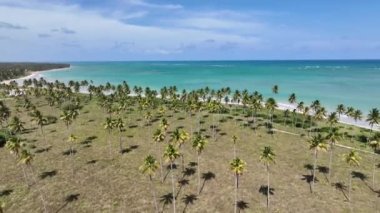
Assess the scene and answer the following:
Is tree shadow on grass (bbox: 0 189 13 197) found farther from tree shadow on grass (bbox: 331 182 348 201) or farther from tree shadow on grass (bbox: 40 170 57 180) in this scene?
tree shadow on grass (bbox: 331 182 348 201)

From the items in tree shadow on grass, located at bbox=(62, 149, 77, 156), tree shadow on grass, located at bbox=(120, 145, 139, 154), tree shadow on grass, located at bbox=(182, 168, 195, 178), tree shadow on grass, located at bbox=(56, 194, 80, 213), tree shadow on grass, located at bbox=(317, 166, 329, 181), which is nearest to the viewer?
tree shadow on grass, located at bbox=(56, 194, 80, 213)

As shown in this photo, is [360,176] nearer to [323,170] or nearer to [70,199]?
[323,170]

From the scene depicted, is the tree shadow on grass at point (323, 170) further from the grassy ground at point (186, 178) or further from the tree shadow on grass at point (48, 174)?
the tree shadow on grass at point (48, 174)

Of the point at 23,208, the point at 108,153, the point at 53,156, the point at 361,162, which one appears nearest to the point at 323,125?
the point at 361,162

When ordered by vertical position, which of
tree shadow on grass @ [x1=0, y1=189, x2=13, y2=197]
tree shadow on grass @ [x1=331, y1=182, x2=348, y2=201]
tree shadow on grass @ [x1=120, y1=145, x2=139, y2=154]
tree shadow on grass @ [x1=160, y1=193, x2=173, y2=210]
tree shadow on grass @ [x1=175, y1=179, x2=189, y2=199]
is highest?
tree shadow on grass @ [x1=120, y1=145, x2=139, y2=154]

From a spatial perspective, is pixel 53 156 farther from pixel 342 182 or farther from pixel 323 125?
pixel 323 125

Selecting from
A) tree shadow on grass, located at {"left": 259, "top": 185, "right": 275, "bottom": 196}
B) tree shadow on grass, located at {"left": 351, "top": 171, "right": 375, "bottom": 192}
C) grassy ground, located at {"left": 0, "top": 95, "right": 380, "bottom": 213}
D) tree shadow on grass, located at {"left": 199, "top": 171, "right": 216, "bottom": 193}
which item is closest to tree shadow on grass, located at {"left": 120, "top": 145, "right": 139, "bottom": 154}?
grassy ground, located at {"left": 0, "top": 95, "right": 380, "bottom": 213}

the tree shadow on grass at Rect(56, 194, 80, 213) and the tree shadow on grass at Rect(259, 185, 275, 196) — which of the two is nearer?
the tree shadow on grass at Rect(56, 194, 80, 213)

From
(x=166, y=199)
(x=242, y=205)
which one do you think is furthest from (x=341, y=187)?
(x=166, y=199)

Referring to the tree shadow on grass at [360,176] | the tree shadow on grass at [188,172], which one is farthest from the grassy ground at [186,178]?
the tree shadow on grass at [188,172]
